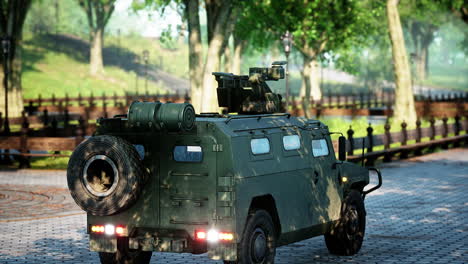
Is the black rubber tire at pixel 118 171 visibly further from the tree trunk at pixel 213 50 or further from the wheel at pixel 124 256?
the tree trunk at pixel 213 50

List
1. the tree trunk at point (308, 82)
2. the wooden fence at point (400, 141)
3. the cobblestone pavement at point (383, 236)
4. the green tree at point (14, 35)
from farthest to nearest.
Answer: the tree trunk at point (308, 82)
the green tree at point (14, 35)
the wooden fence at point (400, 141)
the cobblestone pavement at point (383, 236)

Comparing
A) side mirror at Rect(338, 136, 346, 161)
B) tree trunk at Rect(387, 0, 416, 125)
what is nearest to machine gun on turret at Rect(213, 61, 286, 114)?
side mirror at Rect(338, 136, 346, 161)

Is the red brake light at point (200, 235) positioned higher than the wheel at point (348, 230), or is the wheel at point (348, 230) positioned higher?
the red brake light at point (200, 235)

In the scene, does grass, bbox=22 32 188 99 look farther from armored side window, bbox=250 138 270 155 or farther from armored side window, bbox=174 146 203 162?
armored side window, bbox=174 146 203 162

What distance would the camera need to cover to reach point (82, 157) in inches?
383

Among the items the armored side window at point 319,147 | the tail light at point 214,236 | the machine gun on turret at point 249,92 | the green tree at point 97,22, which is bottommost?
Result: the tail light at point 214,236

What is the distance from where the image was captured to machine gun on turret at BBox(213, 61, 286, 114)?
38.1 feet

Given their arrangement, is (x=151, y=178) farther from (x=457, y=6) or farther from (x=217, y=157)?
(x=457, y=6)

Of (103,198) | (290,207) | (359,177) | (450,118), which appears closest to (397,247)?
(359,177)

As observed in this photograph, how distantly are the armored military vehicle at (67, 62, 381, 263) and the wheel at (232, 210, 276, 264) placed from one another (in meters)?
0.01

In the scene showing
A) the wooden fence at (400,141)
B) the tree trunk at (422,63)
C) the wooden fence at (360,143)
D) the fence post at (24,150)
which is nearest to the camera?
the wooden fence at (360,143)

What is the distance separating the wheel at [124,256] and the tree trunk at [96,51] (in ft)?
214

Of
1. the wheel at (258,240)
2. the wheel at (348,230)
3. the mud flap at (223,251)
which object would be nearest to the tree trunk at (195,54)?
the wheel at (348,230)

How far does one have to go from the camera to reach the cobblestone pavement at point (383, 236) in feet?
39.4
